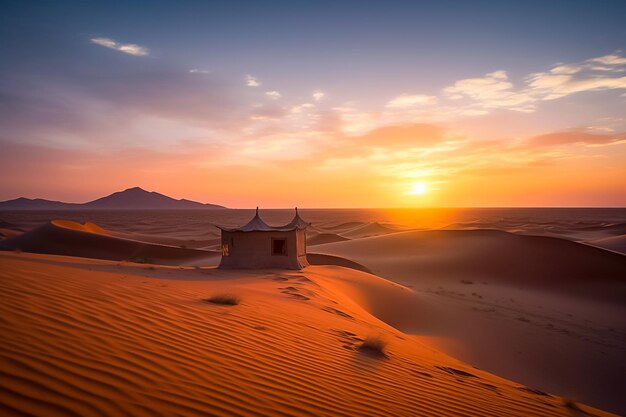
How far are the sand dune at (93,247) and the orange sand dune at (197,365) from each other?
23.5 meters

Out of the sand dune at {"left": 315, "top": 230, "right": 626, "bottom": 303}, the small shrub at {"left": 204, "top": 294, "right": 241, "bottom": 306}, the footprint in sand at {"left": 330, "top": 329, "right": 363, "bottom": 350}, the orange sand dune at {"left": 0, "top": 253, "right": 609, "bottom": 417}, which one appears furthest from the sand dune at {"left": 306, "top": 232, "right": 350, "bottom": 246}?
the footprint in sand at {"left": 330, "top": 329, "right": 363, "bottom": 350}

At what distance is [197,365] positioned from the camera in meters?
4.16

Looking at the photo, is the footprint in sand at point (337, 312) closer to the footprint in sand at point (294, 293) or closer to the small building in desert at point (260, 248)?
the footprint in sand at point (294, 293)

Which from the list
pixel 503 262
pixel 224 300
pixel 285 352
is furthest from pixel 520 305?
pixel 285 352

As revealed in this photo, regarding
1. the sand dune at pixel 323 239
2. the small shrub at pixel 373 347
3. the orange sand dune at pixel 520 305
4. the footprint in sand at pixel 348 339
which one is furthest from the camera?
the sand dune at pixel 323 239

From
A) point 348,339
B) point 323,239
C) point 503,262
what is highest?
point 348,339

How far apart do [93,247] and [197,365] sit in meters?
31.6

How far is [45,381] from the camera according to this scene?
10.1 ft

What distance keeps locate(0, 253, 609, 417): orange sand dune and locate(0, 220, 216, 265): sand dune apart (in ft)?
77.0

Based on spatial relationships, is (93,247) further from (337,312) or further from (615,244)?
(615,244)

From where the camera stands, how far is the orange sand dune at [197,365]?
10.4 ft

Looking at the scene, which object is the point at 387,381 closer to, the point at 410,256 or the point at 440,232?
the point at 410,256

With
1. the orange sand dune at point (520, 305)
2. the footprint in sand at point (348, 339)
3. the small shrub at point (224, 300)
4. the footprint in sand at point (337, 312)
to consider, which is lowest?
the orange sand dune at point (520, 305)

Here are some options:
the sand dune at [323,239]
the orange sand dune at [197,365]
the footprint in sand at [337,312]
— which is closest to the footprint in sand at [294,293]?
the footprint in sand at [337,312]
